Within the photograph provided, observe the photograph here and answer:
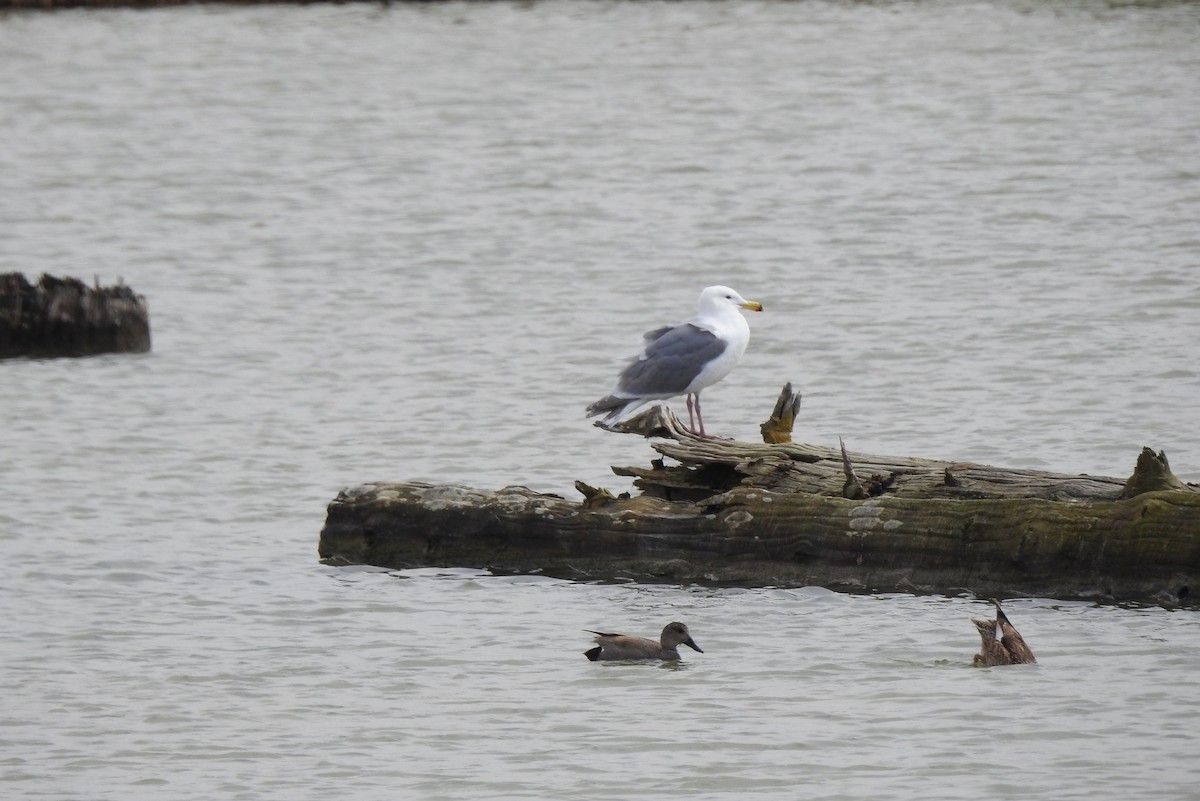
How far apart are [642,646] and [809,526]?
1291 mm

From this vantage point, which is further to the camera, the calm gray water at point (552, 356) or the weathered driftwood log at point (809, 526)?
the weathered driftwood log at point (809, 526)

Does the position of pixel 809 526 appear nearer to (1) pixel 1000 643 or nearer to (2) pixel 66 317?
(1) pixel 1000 643

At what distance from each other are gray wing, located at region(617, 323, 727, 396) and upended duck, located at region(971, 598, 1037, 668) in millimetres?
3396

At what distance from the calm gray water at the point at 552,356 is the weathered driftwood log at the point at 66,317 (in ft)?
1.19

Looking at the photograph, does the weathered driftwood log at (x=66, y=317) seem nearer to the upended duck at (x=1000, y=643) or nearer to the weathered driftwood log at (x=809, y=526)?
the weathered driftwood log at (x=809, y=526)

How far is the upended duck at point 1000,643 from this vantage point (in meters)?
9.23

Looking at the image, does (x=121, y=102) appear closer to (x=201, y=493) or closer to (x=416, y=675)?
(x=201, y=493)

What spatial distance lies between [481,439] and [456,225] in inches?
434

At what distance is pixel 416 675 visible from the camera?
388 inches

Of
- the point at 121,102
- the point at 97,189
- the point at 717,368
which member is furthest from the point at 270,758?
the point at 121,102

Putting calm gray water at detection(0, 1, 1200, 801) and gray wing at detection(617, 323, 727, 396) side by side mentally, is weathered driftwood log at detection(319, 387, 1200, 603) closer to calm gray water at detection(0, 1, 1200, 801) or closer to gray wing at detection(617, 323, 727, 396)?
calm gray water at detection(0, 1, 1200, 801)

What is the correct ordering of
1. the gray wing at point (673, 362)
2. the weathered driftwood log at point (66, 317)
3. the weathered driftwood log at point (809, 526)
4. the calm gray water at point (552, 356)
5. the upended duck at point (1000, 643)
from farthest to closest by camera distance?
1. the weathered driftwood log at point (66, 317)
2. the gray wing at point (673, 362)
3. the weathered driftwood log at point (809, 526)
4. the upended duck at point (1000, 643)
5. the calm gray water at point (552, 356)

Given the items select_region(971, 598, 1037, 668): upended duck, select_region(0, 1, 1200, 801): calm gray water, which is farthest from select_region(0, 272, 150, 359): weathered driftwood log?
select_region(971, 598, 1037, 668): upended duck

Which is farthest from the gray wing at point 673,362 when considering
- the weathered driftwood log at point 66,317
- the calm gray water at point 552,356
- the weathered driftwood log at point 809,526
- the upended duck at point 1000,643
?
the weathered driftwood log at point 66,317
